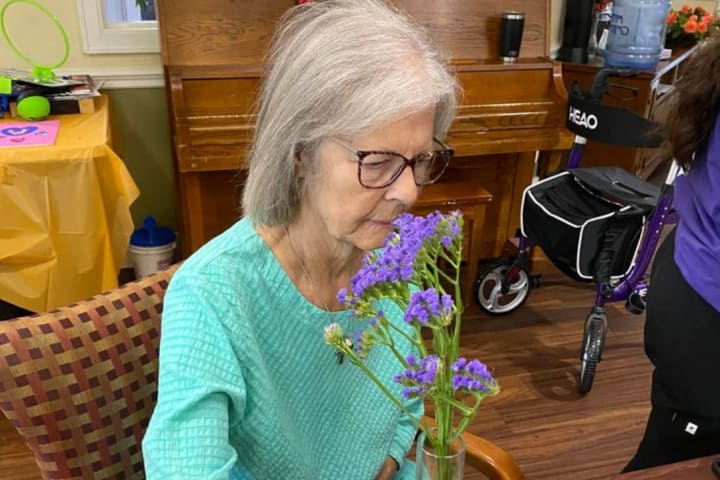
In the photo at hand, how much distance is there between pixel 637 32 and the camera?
3.15 metres

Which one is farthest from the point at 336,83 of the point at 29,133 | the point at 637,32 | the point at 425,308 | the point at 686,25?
the point at 686,25

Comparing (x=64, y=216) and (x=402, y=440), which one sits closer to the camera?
(x=402, y=440)

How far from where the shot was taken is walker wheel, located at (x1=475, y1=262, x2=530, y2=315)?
273 centimetres

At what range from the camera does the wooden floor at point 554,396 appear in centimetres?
206

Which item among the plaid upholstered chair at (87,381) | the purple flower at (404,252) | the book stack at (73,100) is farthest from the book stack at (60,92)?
the purple flower at (404,252)

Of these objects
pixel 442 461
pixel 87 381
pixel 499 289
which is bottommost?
pixel 499 289

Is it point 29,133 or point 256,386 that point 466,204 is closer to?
point 29,133

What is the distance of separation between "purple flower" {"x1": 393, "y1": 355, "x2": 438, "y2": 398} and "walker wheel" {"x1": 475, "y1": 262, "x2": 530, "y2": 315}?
226 centimetres

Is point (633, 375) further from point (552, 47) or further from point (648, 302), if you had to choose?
point (552, 47)

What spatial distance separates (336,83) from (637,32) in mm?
2852

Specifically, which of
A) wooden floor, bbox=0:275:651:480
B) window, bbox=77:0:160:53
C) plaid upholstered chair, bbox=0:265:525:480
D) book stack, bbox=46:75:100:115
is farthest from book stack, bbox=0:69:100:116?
plaid upholstered chair, bbox=0:265:525:480

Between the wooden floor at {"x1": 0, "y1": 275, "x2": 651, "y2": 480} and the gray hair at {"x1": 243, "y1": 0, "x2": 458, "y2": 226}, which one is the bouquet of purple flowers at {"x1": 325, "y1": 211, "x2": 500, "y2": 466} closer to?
the gray hair at {"x1": 243, "y1": 0, "x2": 458, "y2": 226}

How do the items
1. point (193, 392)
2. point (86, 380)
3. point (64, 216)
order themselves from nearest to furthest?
point (193, 392) < point (86, 380) < point (64, 216)

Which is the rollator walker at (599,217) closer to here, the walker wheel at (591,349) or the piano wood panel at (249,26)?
the walker wheel at (591,349)
